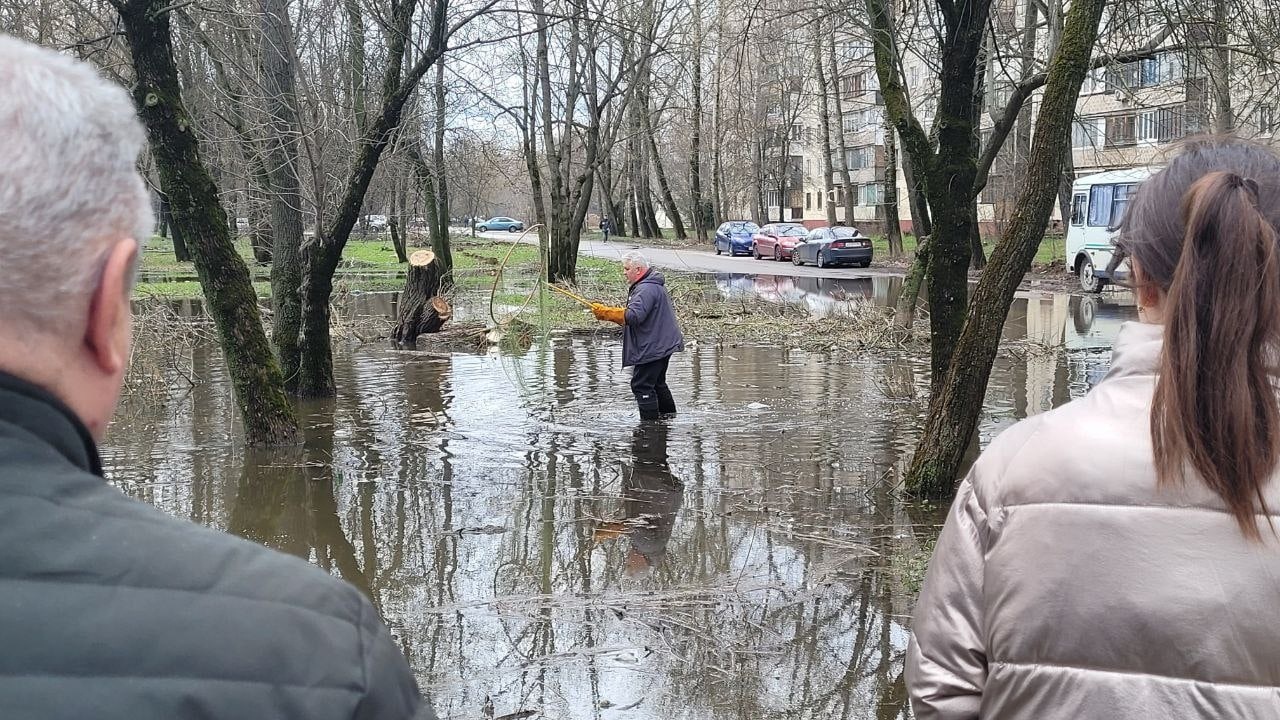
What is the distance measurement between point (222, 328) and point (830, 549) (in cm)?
515

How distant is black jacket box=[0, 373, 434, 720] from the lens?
38.7 inches

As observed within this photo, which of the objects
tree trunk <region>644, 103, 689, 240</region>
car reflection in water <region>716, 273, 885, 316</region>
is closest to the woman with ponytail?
car reflection in water <region>716, 273, 885, 316</region>

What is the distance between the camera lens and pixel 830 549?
6.50 metres

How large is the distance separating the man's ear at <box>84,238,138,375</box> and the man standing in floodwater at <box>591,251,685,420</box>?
9.32m

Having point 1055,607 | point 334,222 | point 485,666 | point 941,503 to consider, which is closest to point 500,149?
point 334,222

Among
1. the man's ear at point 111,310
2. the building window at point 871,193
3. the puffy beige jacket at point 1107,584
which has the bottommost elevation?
the puffy beige jacket at point 1107,584

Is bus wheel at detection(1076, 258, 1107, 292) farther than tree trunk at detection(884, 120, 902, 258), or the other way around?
tree trunk at detection(884, 120, 902, 258)

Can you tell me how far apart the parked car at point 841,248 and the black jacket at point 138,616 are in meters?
36.4

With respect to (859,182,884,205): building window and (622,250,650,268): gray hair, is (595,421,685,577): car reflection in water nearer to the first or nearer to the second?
(622,250,650,268): gray hair

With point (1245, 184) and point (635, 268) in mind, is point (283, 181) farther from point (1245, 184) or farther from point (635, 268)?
point (1245, 184)

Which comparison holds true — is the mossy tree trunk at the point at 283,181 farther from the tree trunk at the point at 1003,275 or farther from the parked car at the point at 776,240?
the parked car at the point at 776,240

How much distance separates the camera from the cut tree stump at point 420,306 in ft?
57.4

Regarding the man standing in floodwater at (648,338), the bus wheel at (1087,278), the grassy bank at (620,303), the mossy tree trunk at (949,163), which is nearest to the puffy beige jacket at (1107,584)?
the mossy tree trunk at (949,163)

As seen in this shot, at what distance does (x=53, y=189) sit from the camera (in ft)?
3.67
